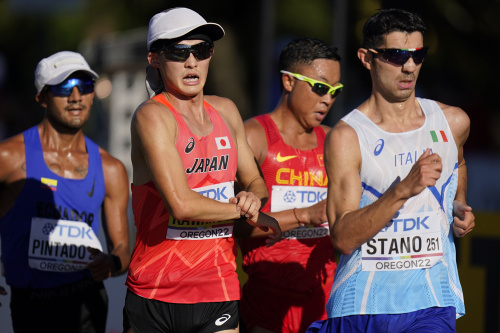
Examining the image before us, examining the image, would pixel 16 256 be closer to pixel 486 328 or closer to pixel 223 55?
pixel 486 328

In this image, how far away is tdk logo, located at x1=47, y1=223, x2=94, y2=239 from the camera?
5.48 m

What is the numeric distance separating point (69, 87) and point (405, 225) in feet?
8.87

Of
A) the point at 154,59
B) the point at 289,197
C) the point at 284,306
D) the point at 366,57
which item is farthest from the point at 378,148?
the point at 284,306

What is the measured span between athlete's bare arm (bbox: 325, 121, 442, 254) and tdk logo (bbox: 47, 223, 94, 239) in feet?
7.01

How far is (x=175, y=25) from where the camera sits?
429cm

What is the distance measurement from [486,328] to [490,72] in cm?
1082

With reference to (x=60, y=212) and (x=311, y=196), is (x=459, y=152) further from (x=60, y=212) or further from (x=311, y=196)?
(x=60, y=212)

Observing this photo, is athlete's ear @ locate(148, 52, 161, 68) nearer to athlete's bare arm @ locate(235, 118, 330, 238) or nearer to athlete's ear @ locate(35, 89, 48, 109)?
athlete's bare arm @ locate(235, 118, 330, 238)

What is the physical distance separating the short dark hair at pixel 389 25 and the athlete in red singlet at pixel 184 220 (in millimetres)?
825

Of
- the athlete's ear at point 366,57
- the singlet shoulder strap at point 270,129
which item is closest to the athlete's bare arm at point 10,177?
the singlet shoulder strap at point 270,129

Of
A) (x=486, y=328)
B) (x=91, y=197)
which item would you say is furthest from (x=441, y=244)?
(x=486, y=328)

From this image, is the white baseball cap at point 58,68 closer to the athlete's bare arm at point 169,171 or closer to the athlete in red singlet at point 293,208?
the athlete in red singlet at point 293,208

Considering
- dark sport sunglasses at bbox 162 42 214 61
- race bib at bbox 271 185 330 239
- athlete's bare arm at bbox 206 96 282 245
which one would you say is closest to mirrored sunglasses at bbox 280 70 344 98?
race bib at bbox 271 185 330 239

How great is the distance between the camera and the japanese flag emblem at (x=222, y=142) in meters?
4.42
